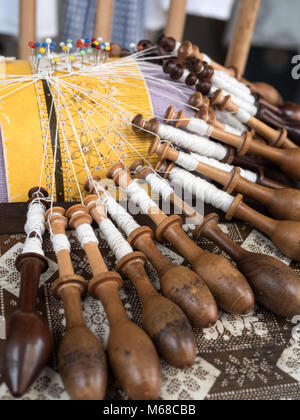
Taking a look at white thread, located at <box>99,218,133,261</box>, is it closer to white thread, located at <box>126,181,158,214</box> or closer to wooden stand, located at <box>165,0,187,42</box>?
white thread, located at <box>126,181,158,214</box>

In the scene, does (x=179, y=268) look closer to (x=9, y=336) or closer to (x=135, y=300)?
(x=135, y=300)

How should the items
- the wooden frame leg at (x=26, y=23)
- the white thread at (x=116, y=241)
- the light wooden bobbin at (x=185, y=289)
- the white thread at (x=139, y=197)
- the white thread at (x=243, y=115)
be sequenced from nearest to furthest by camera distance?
the light wooden bobbin at (x=185, y=289), the white thread at (x=116, y=241), the white thread at (x=139, y=197), the white thread at (x=243, y=115), the wooden frame leg at (x=26, y=23)

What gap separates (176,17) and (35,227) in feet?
3.79

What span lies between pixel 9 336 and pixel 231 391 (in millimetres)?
368

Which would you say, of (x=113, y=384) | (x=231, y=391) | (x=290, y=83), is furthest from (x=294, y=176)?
(x=290, y=83)

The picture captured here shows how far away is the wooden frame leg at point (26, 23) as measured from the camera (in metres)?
1.55

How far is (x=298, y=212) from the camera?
1.00 metres

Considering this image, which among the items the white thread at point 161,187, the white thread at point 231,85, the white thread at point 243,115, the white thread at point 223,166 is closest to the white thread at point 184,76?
the white thread at point 231,85

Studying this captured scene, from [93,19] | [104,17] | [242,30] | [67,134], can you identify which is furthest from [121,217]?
[93,19]

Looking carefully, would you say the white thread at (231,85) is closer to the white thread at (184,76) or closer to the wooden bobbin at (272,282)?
the white thread at (184,76)

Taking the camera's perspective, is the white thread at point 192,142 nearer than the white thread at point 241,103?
Yes

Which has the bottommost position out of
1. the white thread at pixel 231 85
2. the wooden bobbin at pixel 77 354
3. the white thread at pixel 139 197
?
the wooden bobbin at pixel 77 354

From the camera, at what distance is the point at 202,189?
105 cm

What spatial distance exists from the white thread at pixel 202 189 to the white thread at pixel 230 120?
0.29 meters
